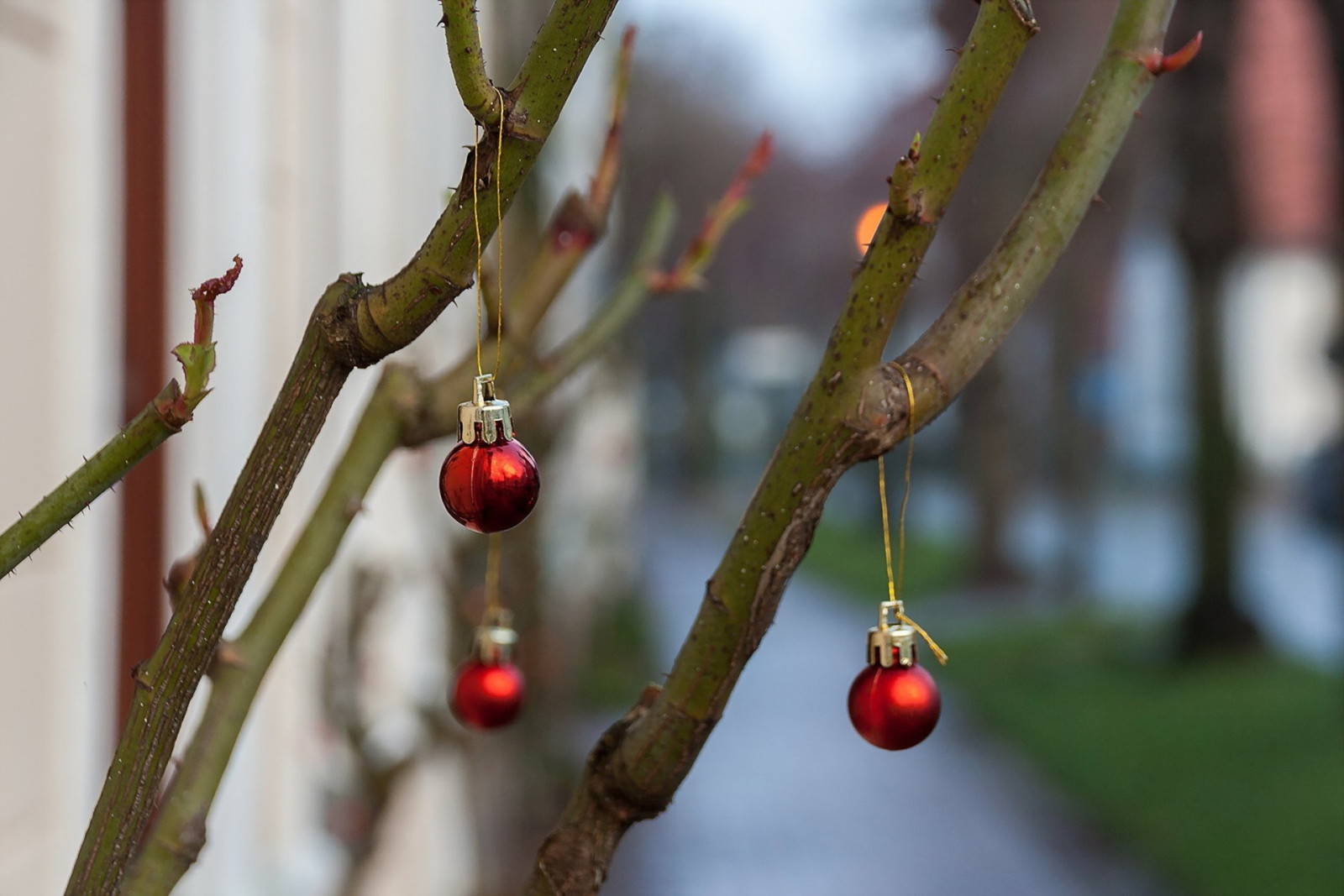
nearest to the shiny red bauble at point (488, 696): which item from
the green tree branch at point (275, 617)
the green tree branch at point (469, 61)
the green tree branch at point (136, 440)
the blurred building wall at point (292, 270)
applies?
the green tree branch at point (275, 617)

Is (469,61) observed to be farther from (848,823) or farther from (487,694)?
(848,823)

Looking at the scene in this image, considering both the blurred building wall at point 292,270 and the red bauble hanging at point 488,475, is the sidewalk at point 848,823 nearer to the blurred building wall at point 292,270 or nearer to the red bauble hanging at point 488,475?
the blurred building wall at point 292,270

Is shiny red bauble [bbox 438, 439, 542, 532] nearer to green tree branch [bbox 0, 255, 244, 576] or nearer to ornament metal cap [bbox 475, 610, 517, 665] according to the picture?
green tree branch [bbox 0, 255, 244, 576]

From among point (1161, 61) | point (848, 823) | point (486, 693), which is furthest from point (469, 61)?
point (848, 823)

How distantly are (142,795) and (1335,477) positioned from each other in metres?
15.8

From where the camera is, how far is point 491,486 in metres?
0.78

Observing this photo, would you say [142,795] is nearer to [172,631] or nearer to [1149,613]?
[172,631]

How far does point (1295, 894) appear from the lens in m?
4.81

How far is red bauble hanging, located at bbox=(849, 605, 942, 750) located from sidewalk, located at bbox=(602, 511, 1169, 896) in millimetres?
3347

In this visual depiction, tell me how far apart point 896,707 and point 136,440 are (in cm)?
57

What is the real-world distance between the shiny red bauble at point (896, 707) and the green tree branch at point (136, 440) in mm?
541

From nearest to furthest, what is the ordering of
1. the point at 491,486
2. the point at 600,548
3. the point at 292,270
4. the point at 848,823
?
the point at 491,486 < the point at 292,270 < the point at 848,823 < the point at 600,548

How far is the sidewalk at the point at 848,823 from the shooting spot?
5.43 m

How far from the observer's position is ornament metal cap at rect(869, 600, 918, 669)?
39.2 inches
